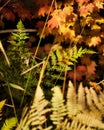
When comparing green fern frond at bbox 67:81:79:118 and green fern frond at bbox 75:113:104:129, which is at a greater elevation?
green fern frond at bbox 67:81:79:118

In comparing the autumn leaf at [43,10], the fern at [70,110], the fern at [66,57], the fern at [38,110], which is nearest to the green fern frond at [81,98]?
the fern at [70,110]

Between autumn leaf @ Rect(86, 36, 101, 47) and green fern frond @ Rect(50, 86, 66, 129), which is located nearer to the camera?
green fern frond @ Rect(50, 86, 66, 129)

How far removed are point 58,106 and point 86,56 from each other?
323cm

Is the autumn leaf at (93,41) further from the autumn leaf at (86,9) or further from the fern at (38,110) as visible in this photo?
the fern at (38,110)

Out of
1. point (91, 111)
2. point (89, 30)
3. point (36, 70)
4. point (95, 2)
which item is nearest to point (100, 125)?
point (91, 111)

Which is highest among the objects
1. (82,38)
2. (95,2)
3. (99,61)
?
(95,2)

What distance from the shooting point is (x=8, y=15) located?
4.00 meters

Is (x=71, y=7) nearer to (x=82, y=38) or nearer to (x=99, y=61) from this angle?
(x=82, y=38)

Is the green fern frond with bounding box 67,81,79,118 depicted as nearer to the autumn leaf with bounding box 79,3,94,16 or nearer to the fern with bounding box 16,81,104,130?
the fern with bounding box 16,81,104,130

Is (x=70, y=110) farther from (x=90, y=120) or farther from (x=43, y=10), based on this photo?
(x=43, y=10)

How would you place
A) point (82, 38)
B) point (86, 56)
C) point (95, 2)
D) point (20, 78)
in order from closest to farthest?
point (20, 78), point (95, 2), point (82, 38), point (86, 56)

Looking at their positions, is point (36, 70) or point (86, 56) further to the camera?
point (86, 56)

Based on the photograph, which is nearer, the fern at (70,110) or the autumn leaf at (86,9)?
the fern at (70,110)

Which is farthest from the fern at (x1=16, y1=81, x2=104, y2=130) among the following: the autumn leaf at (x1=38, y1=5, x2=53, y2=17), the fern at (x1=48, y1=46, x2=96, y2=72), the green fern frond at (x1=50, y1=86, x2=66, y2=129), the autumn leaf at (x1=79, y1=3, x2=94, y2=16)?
the autumn leaf at (x1=38, y1=5, x2=53, y2=17)
